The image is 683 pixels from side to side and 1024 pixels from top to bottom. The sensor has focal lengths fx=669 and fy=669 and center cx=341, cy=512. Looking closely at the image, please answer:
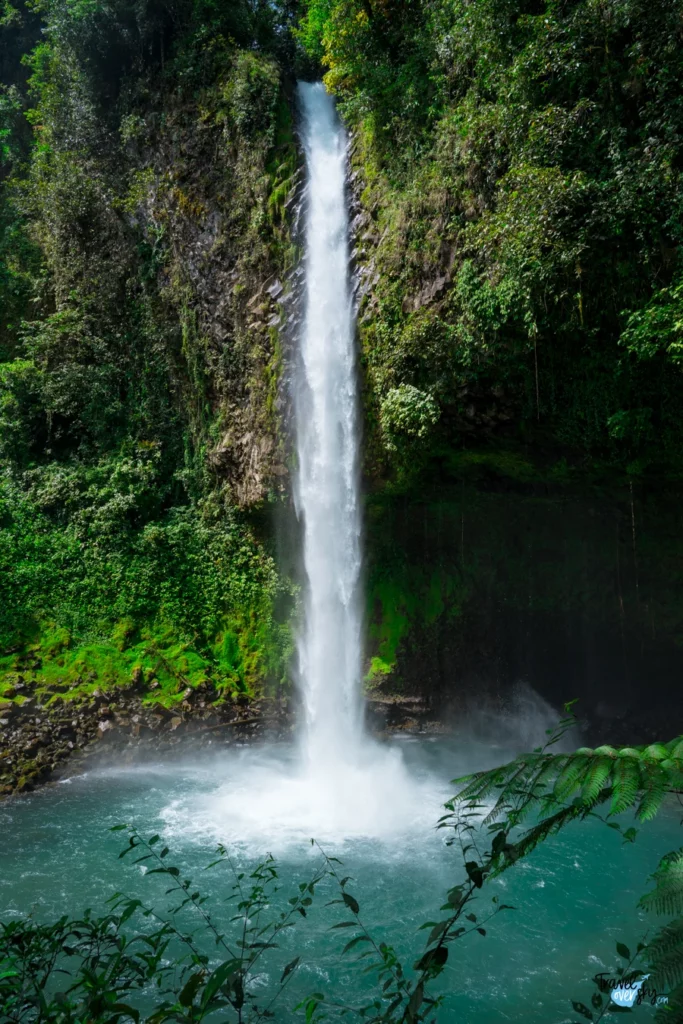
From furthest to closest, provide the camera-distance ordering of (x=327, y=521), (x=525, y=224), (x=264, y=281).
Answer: (x=264, y=281) → (x=327, y=521) → (x=525, y=224)

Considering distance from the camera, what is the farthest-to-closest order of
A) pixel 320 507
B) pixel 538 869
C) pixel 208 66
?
pixel 208 66
pixel 320 507
pixel 538 869

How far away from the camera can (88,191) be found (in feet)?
45.0

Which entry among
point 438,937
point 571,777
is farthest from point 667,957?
point 438,937

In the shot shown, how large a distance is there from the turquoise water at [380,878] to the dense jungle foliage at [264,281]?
2.77m

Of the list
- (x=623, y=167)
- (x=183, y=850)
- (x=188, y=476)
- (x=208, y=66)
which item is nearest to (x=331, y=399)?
(x=188, y=476)

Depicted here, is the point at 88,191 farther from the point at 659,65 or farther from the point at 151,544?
the point at 659,65

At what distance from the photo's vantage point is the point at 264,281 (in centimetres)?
1073

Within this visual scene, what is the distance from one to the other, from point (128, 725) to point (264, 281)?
721 cm

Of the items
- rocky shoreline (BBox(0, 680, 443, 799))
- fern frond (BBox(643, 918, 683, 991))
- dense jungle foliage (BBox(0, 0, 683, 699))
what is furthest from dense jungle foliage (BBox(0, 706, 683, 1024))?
rocky shoreline (BBox(0, 680, 443, 799))

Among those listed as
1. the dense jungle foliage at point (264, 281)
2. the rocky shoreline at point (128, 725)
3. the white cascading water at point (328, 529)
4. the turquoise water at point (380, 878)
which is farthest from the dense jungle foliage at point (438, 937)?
the rocky shoreline at point (128, 725)

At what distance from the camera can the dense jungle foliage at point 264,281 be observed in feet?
23.0

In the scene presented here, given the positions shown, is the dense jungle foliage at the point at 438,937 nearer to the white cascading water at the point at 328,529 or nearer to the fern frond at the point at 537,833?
the fern frond at the point at 537,833

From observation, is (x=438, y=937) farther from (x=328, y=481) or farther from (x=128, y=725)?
(x=128, y=725)

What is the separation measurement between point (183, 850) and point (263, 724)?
3990 millimetres
